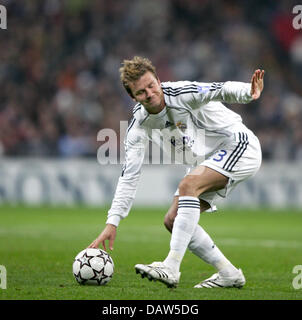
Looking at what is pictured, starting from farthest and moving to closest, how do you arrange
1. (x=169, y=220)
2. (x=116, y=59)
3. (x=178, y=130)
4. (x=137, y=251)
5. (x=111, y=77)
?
(x=116, y=59) → (x=111, y=77) → (x=137, y=251) → (x=169, y=220) → (x=178, y=130)

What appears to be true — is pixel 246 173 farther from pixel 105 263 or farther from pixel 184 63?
pixel 184 63

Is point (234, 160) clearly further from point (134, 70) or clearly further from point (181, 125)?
point (134, 70)

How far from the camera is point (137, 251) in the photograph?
30.9 feet

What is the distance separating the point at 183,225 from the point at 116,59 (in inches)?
577

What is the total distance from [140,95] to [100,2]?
15.9 metres

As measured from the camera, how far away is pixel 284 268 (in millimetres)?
7789

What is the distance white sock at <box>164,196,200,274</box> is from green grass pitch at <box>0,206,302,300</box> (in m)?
0.33

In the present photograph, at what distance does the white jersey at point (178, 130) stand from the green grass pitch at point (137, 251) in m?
0.89

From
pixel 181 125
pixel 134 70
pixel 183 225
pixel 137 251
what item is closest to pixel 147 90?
pixel 134 70

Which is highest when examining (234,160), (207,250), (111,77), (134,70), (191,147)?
(111,77)

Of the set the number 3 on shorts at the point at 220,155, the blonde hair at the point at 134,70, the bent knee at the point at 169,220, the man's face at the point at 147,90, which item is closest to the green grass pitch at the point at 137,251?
the bent knee at the point at 169,220

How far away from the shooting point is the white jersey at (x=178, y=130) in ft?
19.9

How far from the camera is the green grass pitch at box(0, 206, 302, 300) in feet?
18.9
